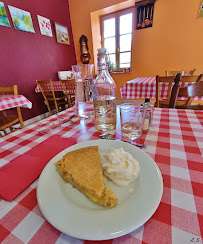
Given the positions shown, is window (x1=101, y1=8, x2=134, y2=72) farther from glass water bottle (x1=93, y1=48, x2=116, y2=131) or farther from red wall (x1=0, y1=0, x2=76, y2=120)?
glass water bottle (x1=93, y1=48, x2=116, y2=131)

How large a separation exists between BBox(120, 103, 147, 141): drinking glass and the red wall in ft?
8.30

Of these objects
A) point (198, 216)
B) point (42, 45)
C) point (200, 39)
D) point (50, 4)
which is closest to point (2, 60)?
point (42, 45)

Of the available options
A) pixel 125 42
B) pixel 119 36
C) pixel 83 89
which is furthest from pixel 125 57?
pixel 83 89

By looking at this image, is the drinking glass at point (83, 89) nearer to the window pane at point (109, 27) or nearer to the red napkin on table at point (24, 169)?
the red napkin on table at point (24, 169)

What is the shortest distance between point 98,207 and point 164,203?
140mm

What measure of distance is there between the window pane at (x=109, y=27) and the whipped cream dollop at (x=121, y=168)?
3881 mm

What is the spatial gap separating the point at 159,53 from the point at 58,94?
2.56 meters

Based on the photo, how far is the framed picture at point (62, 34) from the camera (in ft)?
9.86

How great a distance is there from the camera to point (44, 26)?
2.69 metres

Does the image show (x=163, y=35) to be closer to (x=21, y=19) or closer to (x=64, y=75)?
(x=64, y=75)

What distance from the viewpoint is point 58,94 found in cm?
287

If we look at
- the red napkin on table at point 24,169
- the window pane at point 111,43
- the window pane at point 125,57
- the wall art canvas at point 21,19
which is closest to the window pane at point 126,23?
the window pane at point 111,43

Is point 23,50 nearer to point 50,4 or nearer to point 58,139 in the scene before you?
point 50,4

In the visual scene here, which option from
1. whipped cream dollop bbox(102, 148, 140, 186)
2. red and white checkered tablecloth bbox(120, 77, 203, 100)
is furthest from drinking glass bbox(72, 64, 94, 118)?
red and white checkered tablecloth bbox(120, 77, 203, 100)
